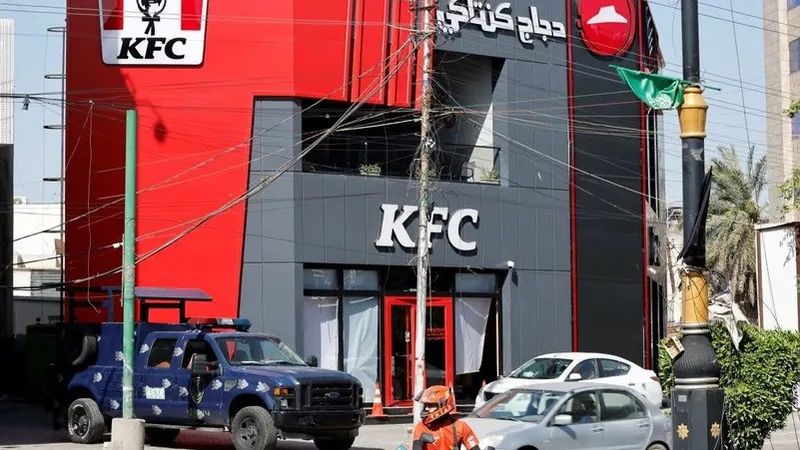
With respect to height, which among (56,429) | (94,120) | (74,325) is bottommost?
(56,429)

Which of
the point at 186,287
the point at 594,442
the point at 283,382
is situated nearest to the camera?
the point at 594,442

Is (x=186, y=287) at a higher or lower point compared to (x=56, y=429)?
higher

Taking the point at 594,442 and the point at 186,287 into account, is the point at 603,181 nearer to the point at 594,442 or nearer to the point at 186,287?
the point at 186,287

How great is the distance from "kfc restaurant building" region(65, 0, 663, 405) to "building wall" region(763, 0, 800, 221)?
3240cm

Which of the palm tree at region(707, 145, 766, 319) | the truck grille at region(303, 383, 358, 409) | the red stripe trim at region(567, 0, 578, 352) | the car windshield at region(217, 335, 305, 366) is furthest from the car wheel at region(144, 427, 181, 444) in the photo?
the palm tree at region(707, 145, 766, 319)

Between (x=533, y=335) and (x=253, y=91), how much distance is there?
9364 mm

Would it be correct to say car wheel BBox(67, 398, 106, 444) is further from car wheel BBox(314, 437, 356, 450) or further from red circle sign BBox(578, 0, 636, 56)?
red circle sign BBox(578, 0, 636, 56)

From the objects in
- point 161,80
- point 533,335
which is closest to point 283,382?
point 161,80

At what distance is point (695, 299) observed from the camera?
39.2 feet

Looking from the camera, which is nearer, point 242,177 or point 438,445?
point 438,445

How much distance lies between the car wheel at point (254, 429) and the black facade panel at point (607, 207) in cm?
1441

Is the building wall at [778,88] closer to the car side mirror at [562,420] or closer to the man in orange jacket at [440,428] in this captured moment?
the car side mirror at [562,420]

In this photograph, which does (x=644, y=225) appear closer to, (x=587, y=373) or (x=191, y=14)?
(x=587, y=373)

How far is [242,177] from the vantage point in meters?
28.2
